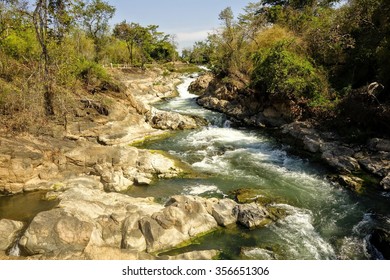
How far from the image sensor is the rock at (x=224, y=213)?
10562 millimetres

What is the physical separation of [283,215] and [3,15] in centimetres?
1951

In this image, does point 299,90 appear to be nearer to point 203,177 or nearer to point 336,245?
point 203,177

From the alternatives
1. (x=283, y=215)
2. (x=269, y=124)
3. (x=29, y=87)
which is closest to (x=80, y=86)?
(x=29, y=87)

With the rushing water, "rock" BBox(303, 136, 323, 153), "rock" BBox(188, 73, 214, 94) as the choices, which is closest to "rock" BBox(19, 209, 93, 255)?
the rushing water

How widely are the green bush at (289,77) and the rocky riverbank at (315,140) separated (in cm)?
112

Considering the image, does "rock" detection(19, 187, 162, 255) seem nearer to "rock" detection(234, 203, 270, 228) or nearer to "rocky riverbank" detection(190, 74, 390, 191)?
"rock" detection(234, 203, 270, 228)

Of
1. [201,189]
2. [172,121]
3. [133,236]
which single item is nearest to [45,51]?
[172,121]

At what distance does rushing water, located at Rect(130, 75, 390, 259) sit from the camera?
9492 mm

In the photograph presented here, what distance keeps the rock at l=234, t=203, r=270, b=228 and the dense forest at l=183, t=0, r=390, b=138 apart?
8.40 m

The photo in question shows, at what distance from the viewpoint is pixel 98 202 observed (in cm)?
1101

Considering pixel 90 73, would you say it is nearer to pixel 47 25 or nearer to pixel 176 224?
pixel 47 25

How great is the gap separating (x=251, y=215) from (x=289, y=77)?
13770mm

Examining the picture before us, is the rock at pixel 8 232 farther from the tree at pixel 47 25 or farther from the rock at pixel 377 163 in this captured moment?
the rock at pixel 377 163

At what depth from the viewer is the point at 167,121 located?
22.8m
